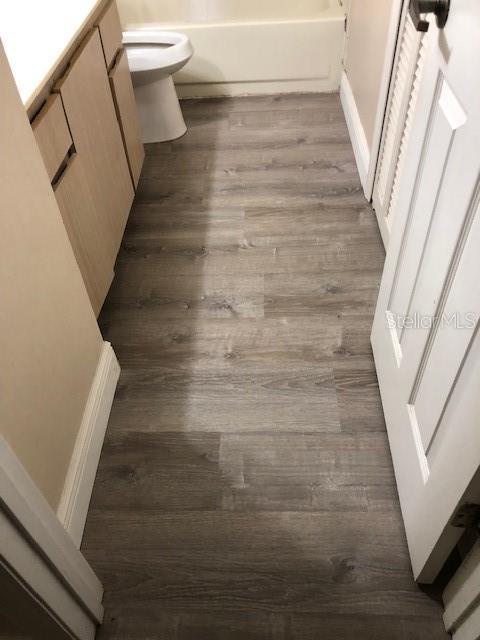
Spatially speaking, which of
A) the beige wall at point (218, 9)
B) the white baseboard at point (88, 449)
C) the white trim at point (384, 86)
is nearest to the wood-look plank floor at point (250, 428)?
the white baseboard at point (88, 449)

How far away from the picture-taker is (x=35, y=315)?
117 centimetres

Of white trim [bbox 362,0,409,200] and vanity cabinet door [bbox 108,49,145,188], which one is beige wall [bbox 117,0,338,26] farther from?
white trim [bbox 362,0,409,200]

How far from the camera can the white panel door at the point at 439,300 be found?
876mm

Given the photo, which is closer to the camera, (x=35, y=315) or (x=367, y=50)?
(x=35, y=315)

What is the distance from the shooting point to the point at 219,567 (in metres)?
1.28

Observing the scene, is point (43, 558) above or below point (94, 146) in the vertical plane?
below

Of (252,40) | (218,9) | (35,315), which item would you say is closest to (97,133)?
(35,315)

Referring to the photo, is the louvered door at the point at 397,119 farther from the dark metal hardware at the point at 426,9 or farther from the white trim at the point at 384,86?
the dark metal hardware at the point at 426,9

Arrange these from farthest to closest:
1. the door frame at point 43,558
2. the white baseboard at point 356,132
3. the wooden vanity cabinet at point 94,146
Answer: the white baseboard at point 356,132
the wooden vanity cabinet at point 94,146
the door frame at point 43,558

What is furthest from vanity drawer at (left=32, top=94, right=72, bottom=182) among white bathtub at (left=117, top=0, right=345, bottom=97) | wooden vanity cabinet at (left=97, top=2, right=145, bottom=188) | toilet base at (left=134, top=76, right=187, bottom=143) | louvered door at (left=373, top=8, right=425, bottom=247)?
white bathtub at (left=117, top=0, right=345, bottom=97)

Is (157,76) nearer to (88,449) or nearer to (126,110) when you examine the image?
(126,110)

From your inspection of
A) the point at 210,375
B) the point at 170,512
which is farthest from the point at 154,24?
the point at 170,512

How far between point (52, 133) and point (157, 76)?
4.41 ft

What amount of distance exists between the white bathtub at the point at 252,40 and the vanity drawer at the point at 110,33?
42.8 inches
